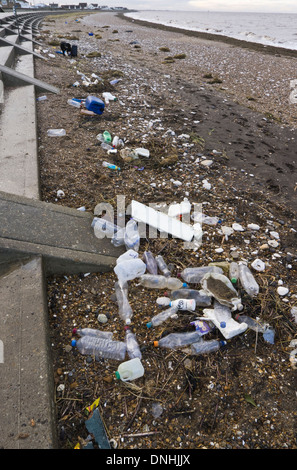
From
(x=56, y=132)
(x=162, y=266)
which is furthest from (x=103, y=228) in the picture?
(x=56, y=132)

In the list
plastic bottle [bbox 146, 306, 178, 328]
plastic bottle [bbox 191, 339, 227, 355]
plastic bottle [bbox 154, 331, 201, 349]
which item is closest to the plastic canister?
plastic bottle [bbox 154, 331, 201, 349]

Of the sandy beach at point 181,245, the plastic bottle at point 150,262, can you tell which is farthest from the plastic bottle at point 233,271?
the plastic bottle at point 150,262

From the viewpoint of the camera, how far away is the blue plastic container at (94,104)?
17.7ft

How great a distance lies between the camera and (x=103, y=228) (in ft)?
9.45

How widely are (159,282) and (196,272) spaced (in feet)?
1.18

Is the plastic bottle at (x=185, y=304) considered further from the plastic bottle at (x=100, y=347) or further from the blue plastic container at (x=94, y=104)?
the blue plastic container at (x=94, y=104)

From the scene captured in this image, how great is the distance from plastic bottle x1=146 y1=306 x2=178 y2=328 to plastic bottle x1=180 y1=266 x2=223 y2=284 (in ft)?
1.16

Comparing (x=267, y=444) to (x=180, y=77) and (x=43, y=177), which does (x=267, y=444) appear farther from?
(x=180, y=77)

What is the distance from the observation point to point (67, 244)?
2541 millimetres

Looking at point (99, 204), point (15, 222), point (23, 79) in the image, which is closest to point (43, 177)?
point (99, 204)

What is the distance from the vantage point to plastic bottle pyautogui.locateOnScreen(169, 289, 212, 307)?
7.84 ft

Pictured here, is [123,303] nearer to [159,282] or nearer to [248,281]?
[159,282]

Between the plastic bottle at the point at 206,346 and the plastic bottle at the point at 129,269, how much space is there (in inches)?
31.4

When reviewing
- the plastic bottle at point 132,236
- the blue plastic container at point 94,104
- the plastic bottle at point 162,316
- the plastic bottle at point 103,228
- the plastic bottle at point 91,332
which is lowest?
the plastic bottle at point 91,332
